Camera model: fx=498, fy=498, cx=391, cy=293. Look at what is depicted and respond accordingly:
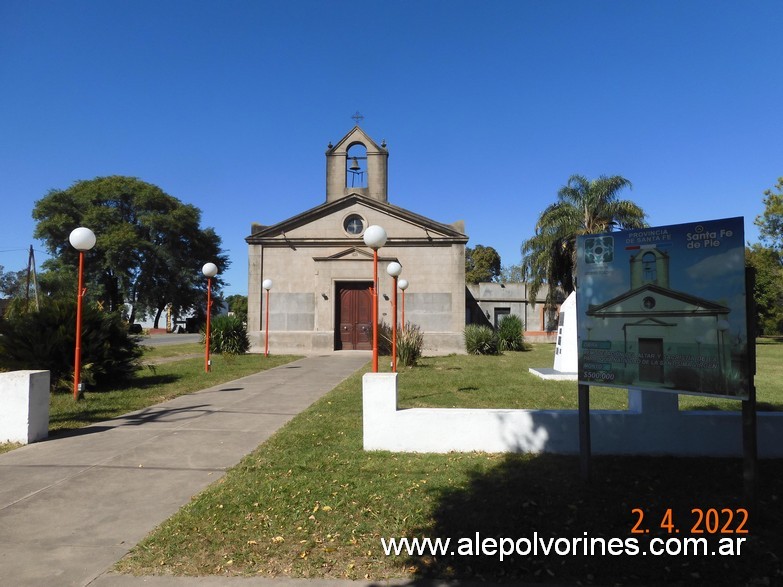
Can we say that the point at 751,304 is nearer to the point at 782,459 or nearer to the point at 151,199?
the point at 782,459

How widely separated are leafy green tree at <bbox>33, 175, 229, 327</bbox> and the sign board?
147 ft

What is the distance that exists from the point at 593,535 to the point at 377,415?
257cm

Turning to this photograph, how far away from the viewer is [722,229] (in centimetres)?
396

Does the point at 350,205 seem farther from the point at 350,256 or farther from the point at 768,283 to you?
the point at 768,283

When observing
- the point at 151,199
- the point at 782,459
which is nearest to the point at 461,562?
the point at 782,459

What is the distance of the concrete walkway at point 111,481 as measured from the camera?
10.3 feet

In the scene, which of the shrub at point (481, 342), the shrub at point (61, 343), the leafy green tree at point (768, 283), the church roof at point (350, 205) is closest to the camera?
the shrub at point (61, 343)

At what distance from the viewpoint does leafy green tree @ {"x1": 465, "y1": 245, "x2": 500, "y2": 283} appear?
66.8 m

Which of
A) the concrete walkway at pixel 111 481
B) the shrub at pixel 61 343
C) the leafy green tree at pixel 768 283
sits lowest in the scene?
the concrete walkway at pixel 111 481

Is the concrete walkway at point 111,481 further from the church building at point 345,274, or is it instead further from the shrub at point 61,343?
the church building at point 345,274

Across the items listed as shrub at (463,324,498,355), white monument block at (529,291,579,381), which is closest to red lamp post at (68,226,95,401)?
white monument block at (529,291,579,381)

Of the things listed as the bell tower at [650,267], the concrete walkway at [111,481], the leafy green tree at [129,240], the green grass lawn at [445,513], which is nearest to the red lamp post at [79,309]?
the concrete walkway at [111,481]

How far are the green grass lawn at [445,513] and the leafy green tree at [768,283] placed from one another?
39.0 meters

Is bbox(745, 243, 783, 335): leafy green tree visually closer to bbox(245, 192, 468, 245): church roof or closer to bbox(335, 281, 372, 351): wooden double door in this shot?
bbox(245, 192, 468, 245): church roof
